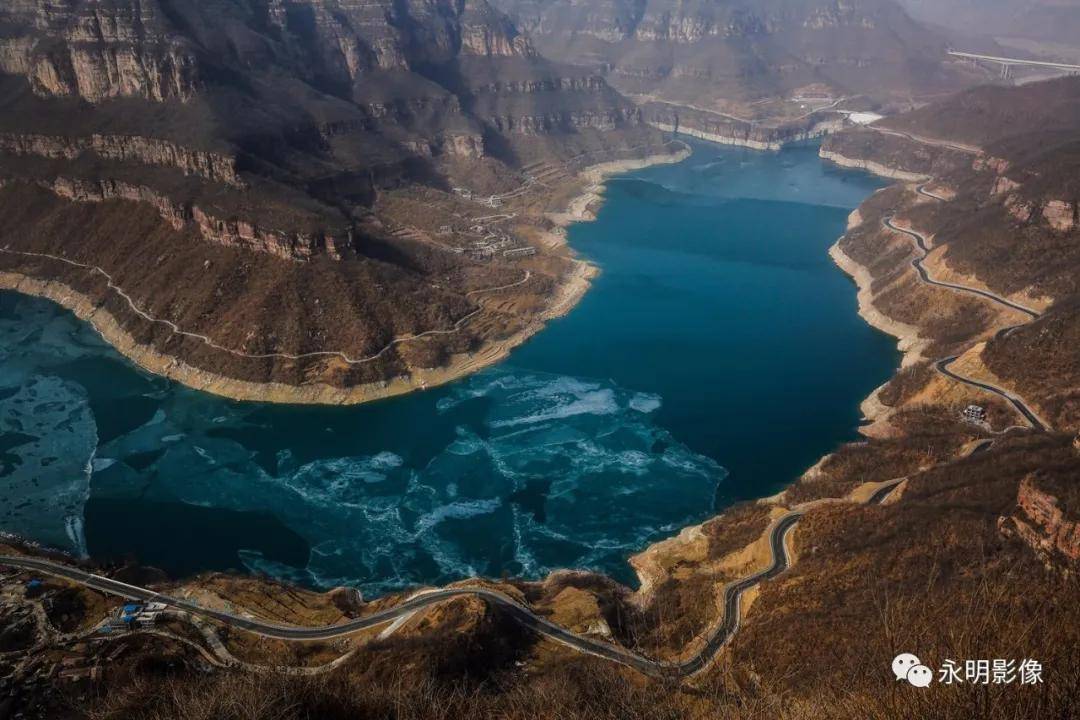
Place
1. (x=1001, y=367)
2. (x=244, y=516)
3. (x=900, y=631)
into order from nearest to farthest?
(x=900, y=631) → (x=244, y=516) → (x=1001, y=367)

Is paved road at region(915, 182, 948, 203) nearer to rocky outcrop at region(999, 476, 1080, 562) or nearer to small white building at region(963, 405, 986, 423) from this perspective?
small white building at region(963, 405, 986, 423)

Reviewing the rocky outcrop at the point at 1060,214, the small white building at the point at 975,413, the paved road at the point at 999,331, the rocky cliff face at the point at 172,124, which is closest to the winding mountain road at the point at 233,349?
the rocky cliff face at the point at 172,124

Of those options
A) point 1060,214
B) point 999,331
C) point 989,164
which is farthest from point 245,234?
point 989,164

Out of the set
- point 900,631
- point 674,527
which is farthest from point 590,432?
point 900,631

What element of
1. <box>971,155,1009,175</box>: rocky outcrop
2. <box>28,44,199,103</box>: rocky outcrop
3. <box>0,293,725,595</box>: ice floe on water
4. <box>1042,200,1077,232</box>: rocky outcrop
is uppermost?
<box>28,44,199,103</box>: rocky outcrop

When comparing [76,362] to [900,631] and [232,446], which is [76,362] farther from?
[900,631]

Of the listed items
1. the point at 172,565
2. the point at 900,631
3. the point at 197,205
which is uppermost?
the point at 900,631

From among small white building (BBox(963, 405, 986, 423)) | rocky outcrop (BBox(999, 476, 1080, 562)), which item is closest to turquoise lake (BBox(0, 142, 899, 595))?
small white building (BBox(963, 405, 986, 423))

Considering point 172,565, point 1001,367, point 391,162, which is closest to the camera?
point 172,565
